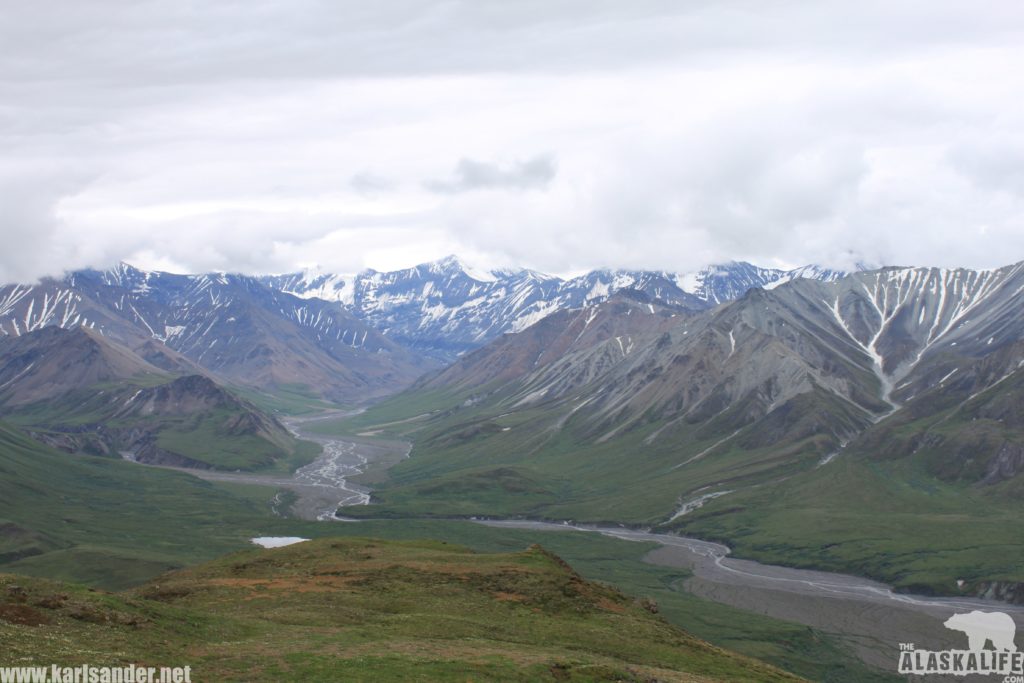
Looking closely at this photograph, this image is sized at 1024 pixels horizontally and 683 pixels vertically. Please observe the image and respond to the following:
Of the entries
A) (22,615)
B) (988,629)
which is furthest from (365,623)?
(988,629)

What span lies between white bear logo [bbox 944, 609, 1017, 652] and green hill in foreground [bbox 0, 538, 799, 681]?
89.9 meters

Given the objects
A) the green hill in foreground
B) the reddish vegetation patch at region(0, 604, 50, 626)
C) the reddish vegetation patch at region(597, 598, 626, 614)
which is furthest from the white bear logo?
the reddish vegetation patch at region(0, 604, 50, 626)

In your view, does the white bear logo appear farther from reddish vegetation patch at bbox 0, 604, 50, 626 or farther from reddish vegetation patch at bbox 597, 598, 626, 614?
reddish vegetation patch at bbox 0, 604, 50, 626

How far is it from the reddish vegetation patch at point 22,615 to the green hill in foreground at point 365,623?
5.6 inches

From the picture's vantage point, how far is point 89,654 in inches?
2453

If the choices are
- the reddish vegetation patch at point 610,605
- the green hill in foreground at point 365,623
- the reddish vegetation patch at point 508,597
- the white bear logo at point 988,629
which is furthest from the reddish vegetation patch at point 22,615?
the white bear logo at point 988,629

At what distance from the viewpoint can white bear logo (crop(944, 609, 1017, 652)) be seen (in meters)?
170

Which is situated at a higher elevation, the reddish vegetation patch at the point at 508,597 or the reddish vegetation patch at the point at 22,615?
the reddish vegetation patch at the point at 22,615

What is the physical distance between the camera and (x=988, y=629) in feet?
642

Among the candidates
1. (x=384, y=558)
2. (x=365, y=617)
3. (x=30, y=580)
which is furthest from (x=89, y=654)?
(x=384, y=558)

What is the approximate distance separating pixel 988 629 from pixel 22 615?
605ft

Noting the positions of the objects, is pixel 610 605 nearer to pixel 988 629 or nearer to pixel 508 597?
pixel 508 597

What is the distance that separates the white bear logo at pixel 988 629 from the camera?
170 metres

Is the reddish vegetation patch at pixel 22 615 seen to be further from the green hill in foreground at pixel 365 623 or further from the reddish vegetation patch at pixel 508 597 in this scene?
the reddish vegetation patch at pixel 508 597
